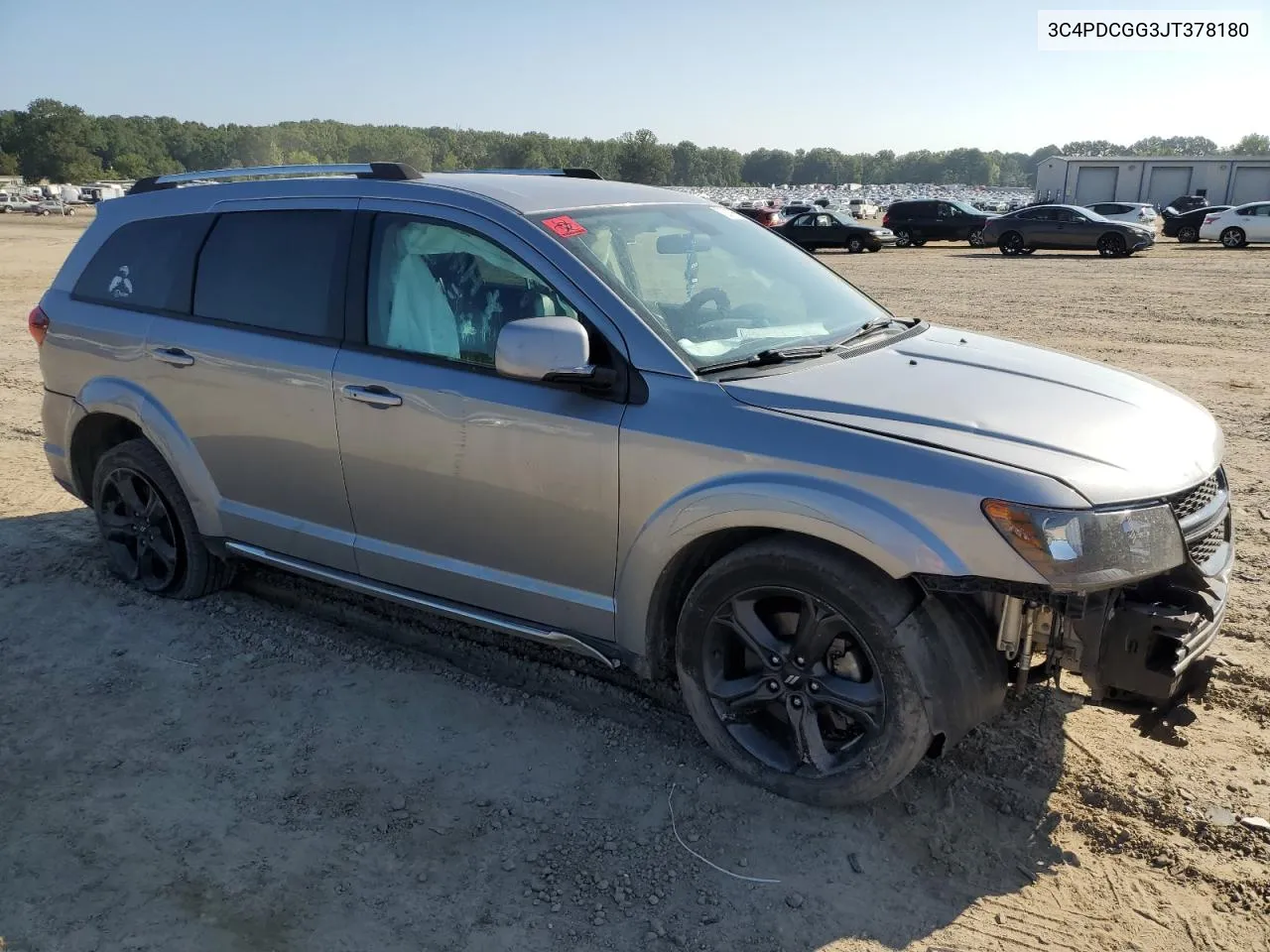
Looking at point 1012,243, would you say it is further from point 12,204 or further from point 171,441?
point 12,204

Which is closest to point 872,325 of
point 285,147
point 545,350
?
point 545,350

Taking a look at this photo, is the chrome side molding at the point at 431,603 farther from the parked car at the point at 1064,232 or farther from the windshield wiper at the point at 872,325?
the parked car at the point at 1064,232

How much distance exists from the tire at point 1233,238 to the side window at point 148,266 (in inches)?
1319

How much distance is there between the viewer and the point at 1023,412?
10.4 ft

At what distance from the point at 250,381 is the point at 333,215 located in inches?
30.6

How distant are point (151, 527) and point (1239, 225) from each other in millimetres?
33721

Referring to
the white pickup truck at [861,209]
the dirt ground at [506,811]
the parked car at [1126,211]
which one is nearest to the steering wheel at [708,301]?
the dirt ground at [506,811]

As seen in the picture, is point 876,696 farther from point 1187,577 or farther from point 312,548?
point 312,548

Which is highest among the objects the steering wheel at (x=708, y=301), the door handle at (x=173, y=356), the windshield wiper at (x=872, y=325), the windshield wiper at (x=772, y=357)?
the steering wheel at (x=708, y=301)

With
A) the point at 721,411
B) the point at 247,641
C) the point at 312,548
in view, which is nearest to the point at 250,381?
the point at 312,548

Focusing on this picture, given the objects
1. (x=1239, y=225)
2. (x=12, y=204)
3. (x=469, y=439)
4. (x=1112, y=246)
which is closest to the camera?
(x=469, y=439)

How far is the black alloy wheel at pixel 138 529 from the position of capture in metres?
4.86

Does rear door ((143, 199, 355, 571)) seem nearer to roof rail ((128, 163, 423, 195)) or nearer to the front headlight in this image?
roof rail ((128, 163, 423, 195))

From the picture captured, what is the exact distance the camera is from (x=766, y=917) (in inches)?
110
